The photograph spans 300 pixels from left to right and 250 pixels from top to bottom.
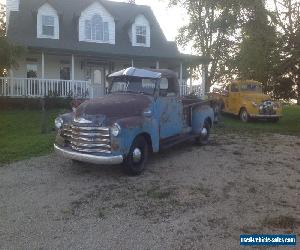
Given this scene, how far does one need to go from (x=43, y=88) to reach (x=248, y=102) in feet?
34.3

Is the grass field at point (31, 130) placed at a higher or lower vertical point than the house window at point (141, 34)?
lower

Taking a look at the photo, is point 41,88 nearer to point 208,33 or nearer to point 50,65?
point 50,65

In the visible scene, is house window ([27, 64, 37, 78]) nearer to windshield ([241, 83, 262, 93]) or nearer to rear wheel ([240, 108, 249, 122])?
windshield ([241, 83, 262, 93])

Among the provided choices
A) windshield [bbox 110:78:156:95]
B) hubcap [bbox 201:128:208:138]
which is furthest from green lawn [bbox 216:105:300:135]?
windshield [bbox 110:78:156:95]

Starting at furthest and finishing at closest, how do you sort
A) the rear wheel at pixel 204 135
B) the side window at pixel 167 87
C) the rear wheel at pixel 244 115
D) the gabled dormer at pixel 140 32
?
the gabled dormer at pixel 140 32 < the rear wheel at pixel 244 115 < the rear wheel at pixel 204 135 < the side window at pixel 167 87

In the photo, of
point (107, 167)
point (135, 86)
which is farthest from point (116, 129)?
point (135, 86)

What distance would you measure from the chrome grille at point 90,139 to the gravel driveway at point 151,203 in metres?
0.68

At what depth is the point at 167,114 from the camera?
30.8 feet

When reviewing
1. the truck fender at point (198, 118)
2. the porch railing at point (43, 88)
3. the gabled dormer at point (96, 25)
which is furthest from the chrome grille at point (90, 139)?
the gabled dormer at point (96, 25)

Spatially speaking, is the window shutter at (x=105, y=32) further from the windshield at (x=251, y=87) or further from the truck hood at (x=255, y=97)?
the truck hood at (x=255, y=97)

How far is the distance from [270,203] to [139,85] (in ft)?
13.9

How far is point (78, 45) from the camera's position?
73.9ft

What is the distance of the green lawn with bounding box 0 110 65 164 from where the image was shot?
10477 millimetres

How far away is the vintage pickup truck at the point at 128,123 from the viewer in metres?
7.68
